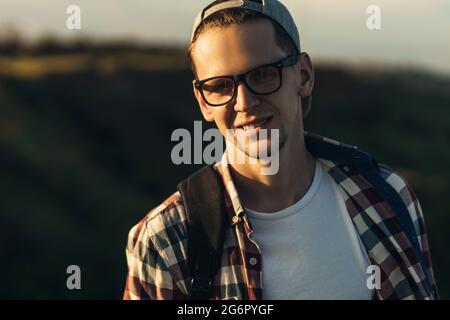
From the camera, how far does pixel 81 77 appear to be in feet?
57.3

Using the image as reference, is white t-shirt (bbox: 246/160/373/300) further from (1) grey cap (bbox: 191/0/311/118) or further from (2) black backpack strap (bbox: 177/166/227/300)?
(1) grey cap (bbox: 191/0/311/118)

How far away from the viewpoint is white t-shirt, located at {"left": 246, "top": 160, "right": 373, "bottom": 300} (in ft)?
9.52

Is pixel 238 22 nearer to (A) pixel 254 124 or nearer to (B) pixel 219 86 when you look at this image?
(B) pixel 219 86

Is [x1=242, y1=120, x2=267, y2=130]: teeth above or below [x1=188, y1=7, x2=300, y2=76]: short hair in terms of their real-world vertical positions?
below

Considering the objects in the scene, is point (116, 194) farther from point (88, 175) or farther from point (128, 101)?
point (128, 101)

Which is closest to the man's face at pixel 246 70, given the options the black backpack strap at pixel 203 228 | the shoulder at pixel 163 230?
the black backpack strap at pixel 203 228

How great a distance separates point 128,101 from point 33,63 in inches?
119

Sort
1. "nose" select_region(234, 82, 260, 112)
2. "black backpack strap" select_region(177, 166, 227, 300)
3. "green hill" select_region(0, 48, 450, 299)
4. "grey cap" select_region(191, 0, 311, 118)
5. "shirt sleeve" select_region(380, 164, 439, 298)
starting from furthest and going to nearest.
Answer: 1. "green hill" select_region(0, 48, 450, 299)
2. "shirt sleeve" select_region(380, 164, 439, 298)
3. "grey cap" select_region(191, 0, 311, 118)
4. "nose" select_region(234, 82, 260, 112)
5. "black backpack strap" select_region(177, 166, 227, 300)

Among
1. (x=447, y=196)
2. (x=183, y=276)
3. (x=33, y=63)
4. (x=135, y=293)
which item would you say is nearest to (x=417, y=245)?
(x=183, y=276)

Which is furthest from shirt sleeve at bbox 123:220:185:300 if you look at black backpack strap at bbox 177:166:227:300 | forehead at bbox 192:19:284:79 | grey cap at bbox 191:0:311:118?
grey cap at bbox 191:0:311:118

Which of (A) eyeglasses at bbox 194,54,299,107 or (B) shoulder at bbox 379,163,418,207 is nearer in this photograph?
(A) eyeglasses at bbox 194,54,299,107

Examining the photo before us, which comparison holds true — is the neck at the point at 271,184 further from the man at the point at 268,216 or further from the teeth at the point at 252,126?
the teeth at the point at 252,126

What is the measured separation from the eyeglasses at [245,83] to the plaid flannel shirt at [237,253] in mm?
349

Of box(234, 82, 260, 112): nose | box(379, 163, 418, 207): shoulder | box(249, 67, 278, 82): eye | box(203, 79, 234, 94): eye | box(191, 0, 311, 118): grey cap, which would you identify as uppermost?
box(191, 0, 311, 118): grey cap
